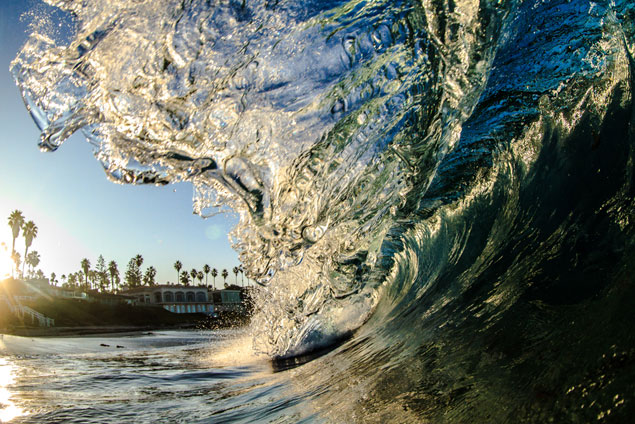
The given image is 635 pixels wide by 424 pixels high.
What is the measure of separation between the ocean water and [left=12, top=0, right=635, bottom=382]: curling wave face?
0.01m

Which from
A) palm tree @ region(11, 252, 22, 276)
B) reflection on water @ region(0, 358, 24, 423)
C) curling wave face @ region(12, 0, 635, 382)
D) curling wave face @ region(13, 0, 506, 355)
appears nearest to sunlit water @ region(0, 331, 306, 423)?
reflection on water @ region(0, 358, 24, 423)

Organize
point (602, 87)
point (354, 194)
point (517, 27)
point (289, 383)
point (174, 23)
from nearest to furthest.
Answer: point (602, 87), point (517, 27), point (174, 23), point (289, 383), point (354, 194)

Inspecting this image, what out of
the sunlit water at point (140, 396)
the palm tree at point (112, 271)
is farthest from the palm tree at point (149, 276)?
the sunlit water at point (140, 396)

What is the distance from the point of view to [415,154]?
2961mm

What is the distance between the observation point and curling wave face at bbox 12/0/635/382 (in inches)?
73.4

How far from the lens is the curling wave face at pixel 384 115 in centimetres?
186

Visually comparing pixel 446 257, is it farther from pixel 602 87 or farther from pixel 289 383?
pixel 602 87

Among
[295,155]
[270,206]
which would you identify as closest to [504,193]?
[295,155]

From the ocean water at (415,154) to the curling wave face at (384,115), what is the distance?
0.04 ft

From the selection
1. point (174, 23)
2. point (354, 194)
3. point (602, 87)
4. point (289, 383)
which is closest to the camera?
point (602, 87)

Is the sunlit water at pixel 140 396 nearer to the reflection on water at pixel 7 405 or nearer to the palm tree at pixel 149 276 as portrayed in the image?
the reflection on water at pixel 7 405

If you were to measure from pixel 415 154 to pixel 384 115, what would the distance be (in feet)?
1.24

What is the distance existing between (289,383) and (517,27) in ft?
8.48

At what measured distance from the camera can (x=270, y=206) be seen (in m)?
3.50
